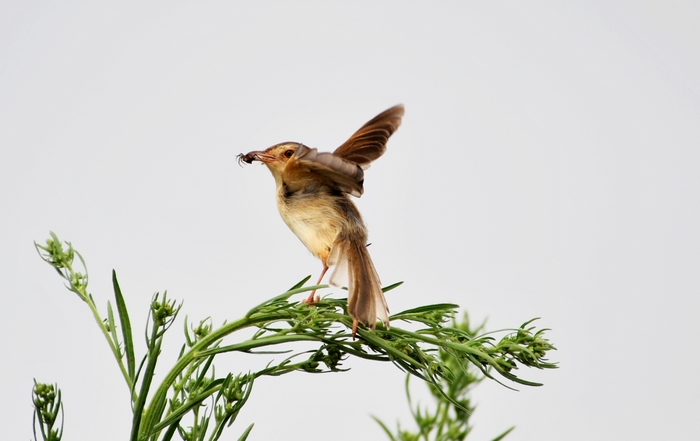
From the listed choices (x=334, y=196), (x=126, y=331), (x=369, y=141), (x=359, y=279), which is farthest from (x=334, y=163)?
(x=369, y=141)

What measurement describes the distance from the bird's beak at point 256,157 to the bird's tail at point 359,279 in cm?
70

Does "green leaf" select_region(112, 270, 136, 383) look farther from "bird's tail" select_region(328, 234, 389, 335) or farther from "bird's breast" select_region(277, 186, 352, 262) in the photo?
"bird's breast" select_region(277, 186, 352, 262)

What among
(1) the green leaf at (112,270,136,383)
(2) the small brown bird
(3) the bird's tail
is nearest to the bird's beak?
(2) the small brown bird

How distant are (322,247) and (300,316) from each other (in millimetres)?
1357

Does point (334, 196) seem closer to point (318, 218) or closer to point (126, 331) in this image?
point (318, 218)

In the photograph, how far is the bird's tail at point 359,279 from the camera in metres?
2.35

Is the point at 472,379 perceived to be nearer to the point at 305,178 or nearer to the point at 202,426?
the point at 305,178

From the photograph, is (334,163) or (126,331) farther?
(334,163)

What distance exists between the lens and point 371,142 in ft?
13.8

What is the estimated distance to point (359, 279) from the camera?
2.80 m

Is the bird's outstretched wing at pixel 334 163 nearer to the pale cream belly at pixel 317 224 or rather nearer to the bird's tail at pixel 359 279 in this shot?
the bird's tail at pixel 359 279

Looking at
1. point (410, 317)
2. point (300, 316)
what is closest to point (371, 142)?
point (410, 317)

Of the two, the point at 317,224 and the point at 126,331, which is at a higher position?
the point at 317,224

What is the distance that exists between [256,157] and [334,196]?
55 centimetres
